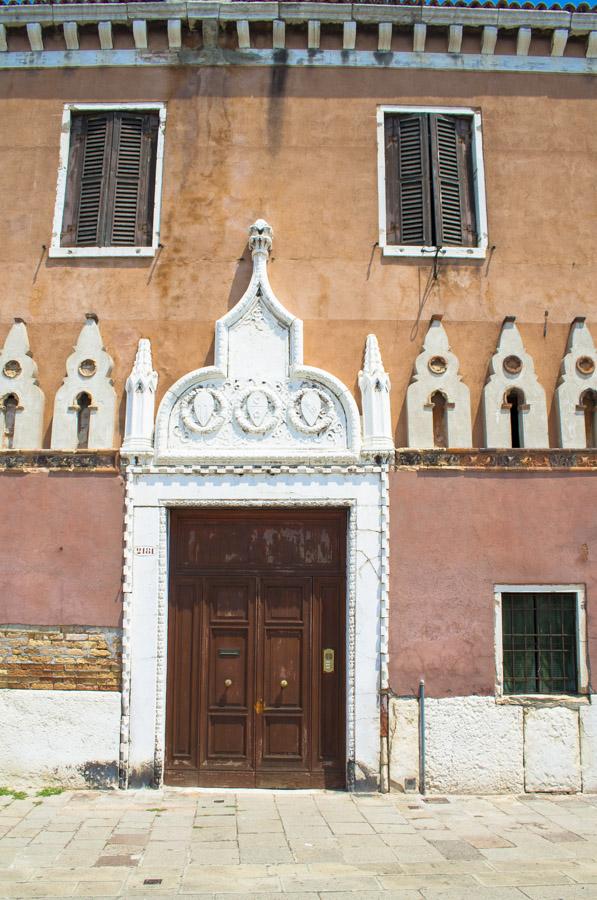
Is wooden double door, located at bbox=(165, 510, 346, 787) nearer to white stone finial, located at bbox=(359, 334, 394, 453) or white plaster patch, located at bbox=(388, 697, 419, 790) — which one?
white plaster patch, located at bbox=(388, 697, 419, 790)

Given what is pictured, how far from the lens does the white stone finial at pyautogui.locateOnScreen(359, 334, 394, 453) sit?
29.6 ft

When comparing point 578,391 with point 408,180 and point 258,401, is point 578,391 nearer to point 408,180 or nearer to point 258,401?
point 408,180

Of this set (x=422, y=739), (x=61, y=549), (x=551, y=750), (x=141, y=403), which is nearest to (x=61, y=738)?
(x=61, y=549)

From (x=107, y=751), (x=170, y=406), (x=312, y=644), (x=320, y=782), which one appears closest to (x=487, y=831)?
(x=320, y=782)

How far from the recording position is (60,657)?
8688mm

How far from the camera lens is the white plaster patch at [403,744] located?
8.45 metres

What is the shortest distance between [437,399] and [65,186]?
533cm

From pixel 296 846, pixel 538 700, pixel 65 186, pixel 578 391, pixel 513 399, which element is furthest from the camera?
pixel 65 186

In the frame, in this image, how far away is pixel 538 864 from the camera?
631 centimetres

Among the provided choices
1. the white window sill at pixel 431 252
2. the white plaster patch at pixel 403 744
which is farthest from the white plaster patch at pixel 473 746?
the white window sill at pixel 431 252

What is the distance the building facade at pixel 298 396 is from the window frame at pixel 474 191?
1.2 inches

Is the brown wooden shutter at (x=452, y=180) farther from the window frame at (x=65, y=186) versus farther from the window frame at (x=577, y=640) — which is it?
the window frame at (x=577, y=640)

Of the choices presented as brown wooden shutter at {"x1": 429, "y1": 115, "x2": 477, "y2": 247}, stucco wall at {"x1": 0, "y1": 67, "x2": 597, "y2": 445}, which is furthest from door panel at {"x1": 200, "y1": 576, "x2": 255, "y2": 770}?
brown wooden shutter at {"x1": 429, "y1": 115, "x2": 477, "y2": 247}

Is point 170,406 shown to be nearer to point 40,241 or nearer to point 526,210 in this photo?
point 40,241
